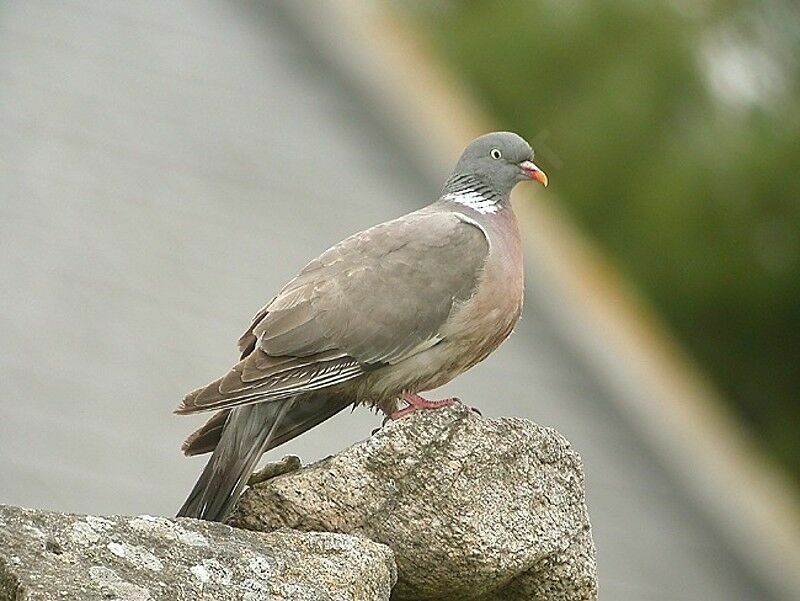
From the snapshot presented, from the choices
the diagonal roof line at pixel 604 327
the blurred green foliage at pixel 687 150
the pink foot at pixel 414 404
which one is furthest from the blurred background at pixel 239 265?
the pink foot at pixel 414 404

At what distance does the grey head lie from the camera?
5.86m

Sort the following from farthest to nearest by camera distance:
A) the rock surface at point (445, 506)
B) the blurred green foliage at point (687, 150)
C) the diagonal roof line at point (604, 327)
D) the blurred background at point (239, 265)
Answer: the blurred green foliage at point (687, 150), the diagonal roof line at point (604, 327), the blurred background at point (239, 265), the rock surface at point (445, 506)

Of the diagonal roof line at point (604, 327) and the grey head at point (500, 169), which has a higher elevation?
the diagonal roof line at point (604, 327)

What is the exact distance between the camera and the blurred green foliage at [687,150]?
12992mm

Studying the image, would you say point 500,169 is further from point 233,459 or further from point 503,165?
point 233,459

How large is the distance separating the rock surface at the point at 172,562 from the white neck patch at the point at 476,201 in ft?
5.84

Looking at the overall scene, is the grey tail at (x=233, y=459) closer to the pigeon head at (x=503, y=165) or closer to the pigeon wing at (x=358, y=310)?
the pigeon wing at (x=358, y=310)

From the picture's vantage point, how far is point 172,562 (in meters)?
4.00

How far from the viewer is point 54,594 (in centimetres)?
374

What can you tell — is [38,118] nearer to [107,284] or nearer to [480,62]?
[107,284]

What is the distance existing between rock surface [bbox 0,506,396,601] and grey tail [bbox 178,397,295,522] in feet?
1.21

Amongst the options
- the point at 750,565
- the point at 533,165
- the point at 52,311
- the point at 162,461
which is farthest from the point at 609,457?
the point at 533,165

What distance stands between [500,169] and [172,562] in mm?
2322

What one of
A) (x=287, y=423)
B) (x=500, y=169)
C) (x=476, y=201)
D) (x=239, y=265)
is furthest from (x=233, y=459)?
(x=239, y=265)
